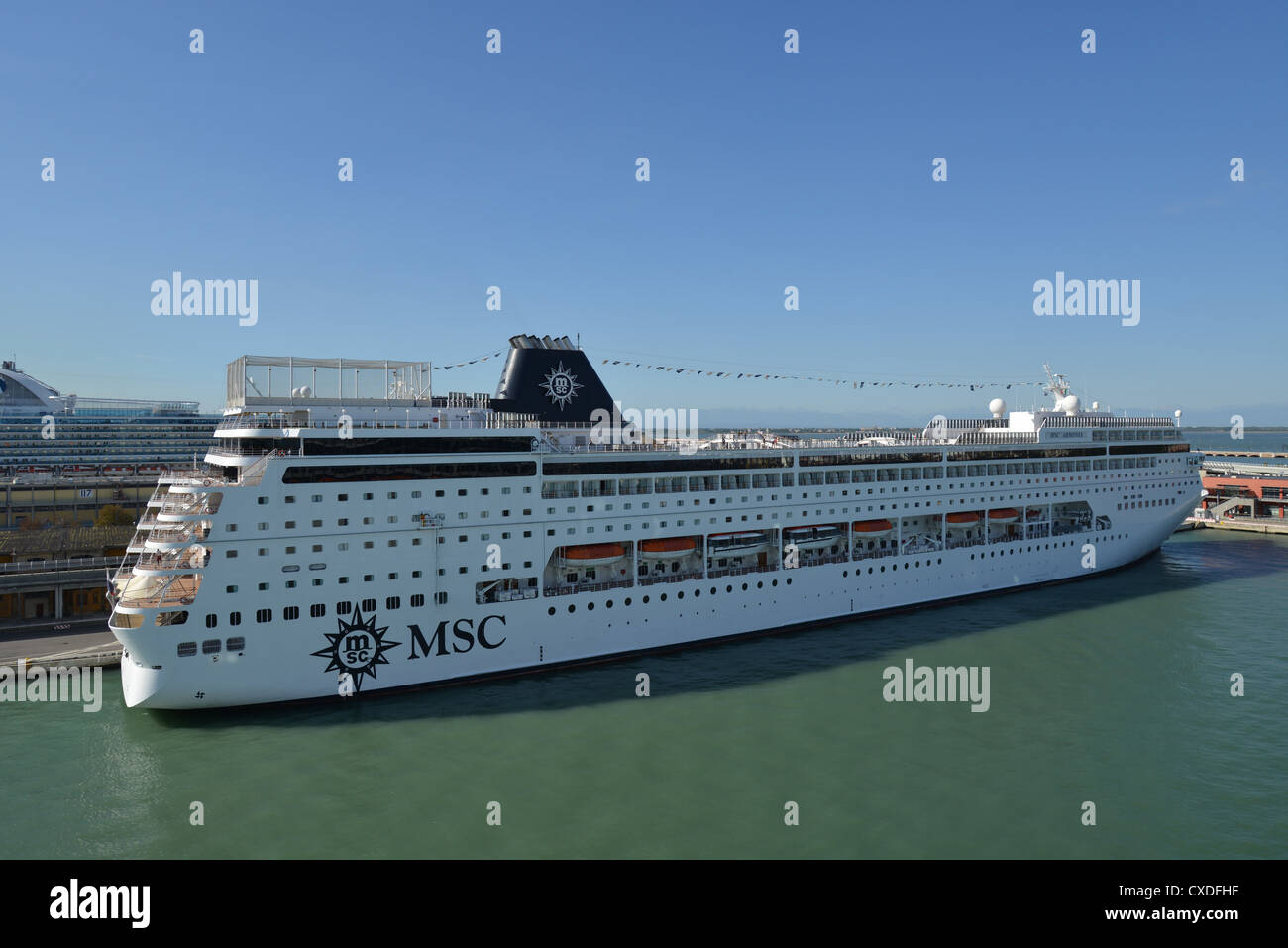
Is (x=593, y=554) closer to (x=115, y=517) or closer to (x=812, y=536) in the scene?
(x=812, y=536)

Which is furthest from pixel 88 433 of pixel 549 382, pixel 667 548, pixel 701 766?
pixel 701 766

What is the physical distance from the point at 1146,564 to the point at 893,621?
63.8 ft

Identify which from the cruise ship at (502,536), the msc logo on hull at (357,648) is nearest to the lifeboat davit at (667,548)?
the cruise ship at (502,536)

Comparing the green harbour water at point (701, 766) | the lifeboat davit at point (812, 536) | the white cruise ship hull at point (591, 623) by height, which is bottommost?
the green harbour water at point (701, 766)

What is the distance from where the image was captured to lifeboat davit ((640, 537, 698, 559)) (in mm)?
23328

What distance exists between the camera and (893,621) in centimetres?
2706

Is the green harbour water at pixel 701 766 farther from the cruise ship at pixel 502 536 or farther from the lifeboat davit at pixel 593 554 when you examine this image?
the lifeboat davit at pixel 593 554

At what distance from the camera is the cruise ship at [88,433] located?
51.9 meters

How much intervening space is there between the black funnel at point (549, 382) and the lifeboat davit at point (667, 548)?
16.8ft

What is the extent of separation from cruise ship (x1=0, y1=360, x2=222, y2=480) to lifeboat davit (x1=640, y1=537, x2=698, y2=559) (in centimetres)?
4004

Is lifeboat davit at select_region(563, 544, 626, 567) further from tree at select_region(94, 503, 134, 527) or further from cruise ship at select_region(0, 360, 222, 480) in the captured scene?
cruise ship at select_region(0, 360, 222, 480)

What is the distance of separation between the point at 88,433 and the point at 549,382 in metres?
49.5
